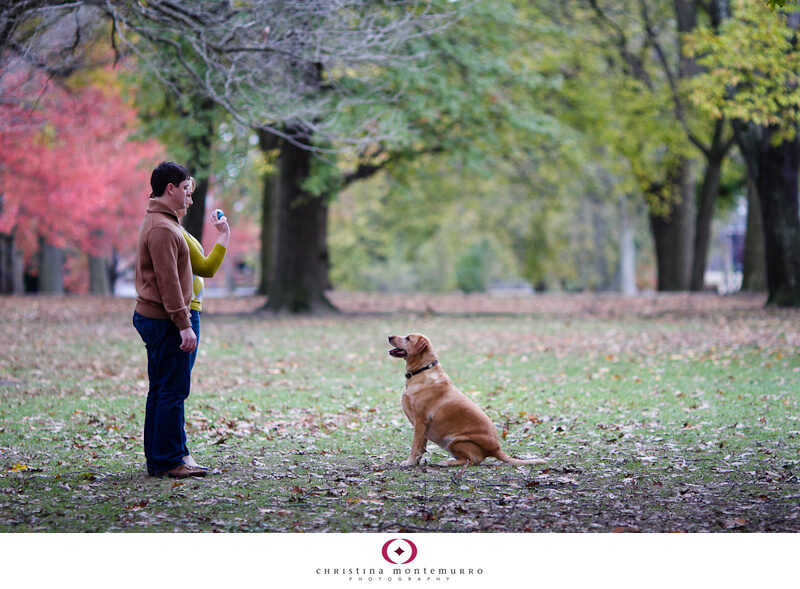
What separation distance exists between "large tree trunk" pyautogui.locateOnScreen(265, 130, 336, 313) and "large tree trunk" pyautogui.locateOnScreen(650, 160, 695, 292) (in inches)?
573

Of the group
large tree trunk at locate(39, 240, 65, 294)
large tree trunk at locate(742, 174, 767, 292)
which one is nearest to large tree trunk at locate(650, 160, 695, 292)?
large tree trunk at locate(742, 174, 767, 292)

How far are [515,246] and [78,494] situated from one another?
4543cm

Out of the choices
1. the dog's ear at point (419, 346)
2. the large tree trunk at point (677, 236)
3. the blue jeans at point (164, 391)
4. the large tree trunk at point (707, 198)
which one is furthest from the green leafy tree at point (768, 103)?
the blue jeans at point (164, 391)

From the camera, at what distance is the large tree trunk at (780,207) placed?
20.1m

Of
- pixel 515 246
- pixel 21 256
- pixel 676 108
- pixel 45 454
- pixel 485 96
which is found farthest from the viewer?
pixel 515 246

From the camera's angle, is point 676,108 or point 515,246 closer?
point 676,108

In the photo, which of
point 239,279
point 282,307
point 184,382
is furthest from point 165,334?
point 239,279

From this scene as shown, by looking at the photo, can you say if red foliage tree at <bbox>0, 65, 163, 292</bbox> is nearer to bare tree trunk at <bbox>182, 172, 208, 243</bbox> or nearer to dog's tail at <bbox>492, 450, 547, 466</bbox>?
bare tree trunk at <bbox>182, 172, 208, 243</bbox>

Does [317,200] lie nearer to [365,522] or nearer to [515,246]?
[365,522]

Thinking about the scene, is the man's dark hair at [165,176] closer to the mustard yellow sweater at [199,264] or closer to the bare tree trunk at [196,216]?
the mustard yellow sweater at [199,264]

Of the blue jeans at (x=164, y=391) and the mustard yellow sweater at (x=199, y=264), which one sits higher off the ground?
the mustard yellow sweater at (x=199, y=264)

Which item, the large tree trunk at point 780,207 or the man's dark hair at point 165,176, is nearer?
the man's dark hair at point 165,176

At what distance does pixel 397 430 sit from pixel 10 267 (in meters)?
32.2

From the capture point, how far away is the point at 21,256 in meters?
35.6
